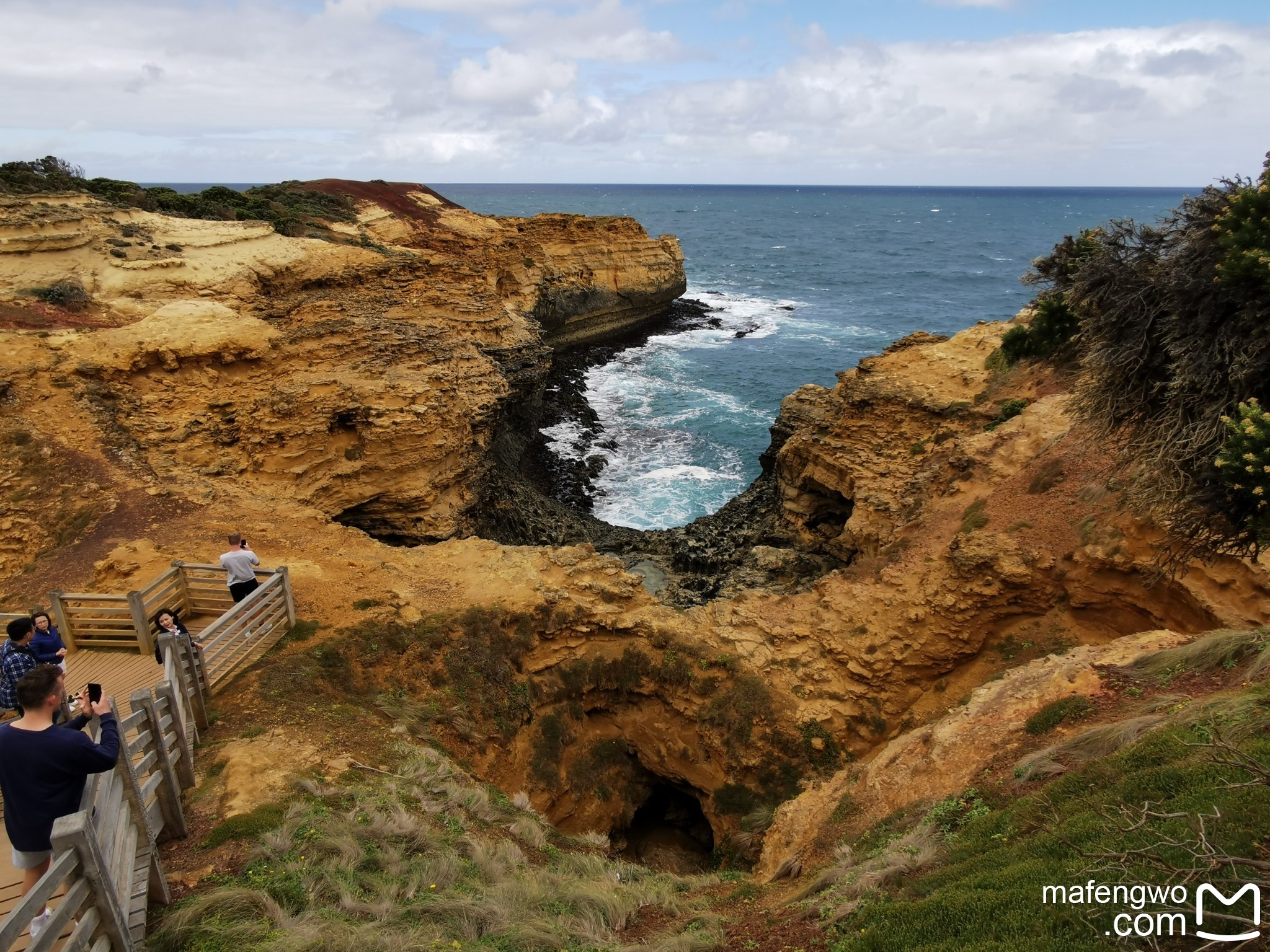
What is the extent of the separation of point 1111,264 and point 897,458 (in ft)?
38.6

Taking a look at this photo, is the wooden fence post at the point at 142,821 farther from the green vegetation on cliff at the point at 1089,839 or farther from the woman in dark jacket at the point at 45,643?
the green vegetation on cliff at the point at 1089,839

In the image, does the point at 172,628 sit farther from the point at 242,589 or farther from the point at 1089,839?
the point at 1089,839

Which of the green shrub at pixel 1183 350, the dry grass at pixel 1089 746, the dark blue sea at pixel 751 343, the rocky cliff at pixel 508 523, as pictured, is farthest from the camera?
the dark blue sea at pixel 751 343

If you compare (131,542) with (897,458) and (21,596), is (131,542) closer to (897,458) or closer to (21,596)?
(21,596)

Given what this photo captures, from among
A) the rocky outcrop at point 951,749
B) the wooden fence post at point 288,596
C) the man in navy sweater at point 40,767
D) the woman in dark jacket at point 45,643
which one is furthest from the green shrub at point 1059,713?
the woman in dark jacket at point 45,643

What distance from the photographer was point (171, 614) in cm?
1079

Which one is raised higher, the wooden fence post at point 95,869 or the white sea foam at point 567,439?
the wooden fence post at point 95,869

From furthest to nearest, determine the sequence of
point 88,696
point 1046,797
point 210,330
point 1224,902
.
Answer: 1. point 210,330
2. point 1046,797
3. point 88,696
4. point 1224,902

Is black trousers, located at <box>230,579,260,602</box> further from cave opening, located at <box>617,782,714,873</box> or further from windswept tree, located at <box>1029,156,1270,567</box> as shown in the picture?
windswept tree, located at <box>1029,156,1270,567</box>

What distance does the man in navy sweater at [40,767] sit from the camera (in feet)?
17.6

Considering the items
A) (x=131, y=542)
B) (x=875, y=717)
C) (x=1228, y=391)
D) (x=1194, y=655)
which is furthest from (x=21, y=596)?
Result: (x=1228, y=391)

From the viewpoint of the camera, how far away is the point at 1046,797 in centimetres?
834

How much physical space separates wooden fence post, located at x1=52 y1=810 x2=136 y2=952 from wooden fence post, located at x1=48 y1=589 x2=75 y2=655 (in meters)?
7.55

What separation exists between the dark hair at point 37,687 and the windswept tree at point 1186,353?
13090 millimetres
